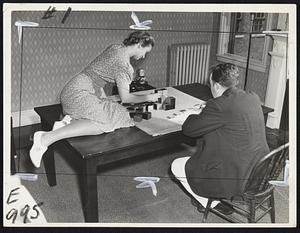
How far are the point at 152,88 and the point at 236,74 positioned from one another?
74 cm

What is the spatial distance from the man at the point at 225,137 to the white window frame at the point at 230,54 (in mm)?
236

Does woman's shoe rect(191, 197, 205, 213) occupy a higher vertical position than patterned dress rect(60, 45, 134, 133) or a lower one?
lower

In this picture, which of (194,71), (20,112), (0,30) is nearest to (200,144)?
(194,71)

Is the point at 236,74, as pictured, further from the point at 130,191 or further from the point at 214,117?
the point at 130,191

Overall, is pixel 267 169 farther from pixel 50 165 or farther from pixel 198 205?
pixel 50 165

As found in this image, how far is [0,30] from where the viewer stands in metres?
1.92

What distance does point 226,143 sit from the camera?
2100 mm

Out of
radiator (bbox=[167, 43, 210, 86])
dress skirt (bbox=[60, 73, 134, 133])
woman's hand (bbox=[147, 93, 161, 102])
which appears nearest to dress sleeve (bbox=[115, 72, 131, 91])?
dress skirt (bbox=[60, 73, 134, 133])

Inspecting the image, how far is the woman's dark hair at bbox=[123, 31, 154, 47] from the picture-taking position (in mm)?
2234

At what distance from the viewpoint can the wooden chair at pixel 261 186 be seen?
2077mm

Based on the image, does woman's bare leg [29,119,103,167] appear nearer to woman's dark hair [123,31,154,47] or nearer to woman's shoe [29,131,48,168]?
woman's shoe [29,131,48,168]

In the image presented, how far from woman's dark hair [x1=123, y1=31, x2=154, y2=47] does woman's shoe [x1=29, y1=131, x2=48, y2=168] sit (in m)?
0.71

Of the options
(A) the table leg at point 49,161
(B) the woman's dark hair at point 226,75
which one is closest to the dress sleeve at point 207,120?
(B) the woman's dark hair at point 226,75

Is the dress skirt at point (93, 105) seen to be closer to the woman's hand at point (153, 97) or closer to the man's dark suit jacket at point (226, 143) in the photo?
the woman's hand at point (153, 97)
